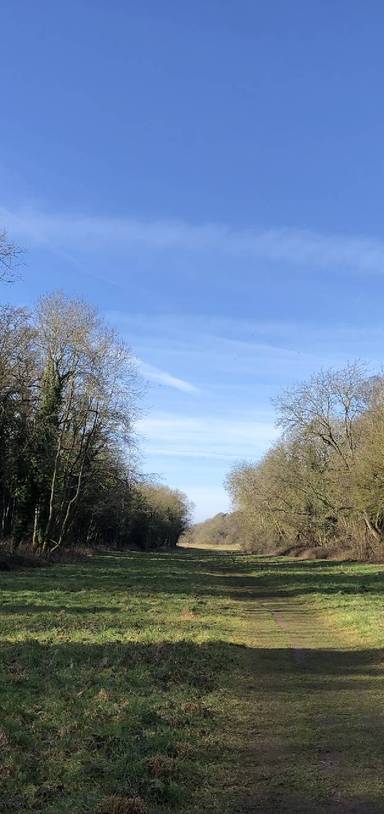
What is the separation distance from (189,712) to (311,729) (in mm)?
1615

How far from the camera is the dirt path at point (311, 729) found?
555cm

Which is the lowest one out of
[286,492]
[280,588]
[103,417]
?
[280,588]

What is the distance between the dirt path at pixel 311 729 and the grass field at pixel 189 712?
2 centimetres

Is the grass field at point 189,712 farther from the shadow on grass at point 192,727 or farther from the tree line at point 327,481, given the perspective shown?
the tree line at point 327,481

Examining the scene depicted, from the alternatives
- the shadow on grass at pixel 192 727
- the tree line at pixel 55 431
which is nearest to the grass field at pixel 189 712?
the shadow on grass at pixel 192 727

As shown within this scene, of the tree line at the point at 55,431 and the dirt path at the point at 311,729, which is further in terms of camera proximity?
the tree line at the point at 55,431

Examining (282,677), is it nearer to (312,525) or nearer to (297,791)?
(297,791)

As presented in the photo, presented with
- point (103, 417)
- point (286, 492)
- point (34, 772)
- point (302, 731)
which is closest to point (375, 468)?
point (103, 417)

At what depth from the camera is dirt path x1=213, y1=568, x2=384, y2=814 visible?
5547mm

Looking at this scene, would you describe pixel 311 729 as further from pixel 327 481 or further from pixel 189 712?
pixel 327 481

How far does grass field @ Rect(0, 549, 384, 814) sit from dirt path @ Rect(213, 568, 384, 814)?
0.07 ft

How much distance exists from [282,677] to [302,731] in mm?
2930

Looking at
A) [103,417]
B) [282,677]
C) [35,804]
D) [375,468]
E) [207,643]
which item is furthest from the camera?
[103,417]

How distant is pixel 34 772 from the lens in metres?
5.77
